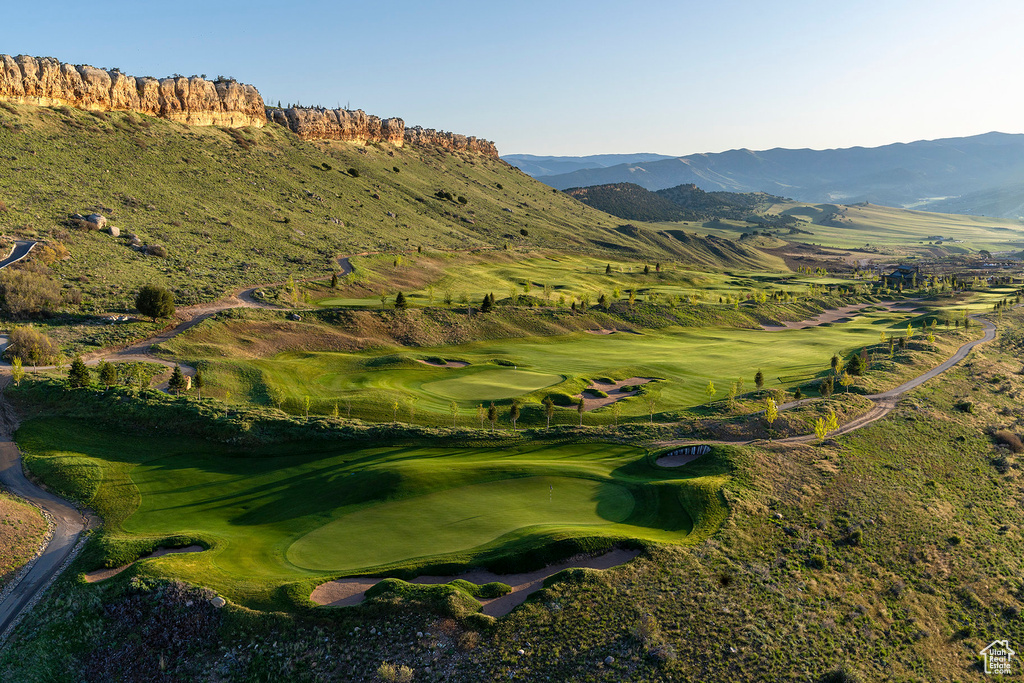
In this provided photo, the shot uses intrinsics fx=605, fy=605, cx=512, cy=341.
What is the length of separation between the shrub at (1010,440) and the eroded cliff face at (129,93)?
151578 mm

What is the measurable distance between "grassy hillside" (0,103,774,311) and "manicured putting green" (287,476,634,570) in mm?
54188

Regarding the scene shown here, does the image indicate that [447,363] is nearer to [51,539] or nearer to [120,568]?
[51,539]

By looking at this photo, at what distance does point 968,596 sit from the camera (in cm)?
3334

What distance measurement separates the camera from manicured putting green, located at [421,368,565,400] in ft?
189

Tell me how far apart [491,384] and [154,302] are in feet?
121

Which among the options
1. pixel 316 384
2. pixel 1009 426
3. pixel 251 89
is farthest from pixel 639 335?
pixel 251 89

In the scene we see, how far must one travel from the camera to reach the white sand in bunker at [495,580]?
23750 millimetres

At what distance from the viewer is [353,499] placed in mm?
32219

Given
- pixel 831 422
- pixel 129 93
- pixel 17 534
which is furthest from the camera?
pixel 129 93

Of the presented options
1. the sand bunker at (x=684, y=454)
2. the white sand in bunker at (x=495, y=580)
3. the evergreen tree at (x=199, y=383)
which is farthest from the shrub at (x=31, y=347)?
the sand bunker at (x=684, y=454)

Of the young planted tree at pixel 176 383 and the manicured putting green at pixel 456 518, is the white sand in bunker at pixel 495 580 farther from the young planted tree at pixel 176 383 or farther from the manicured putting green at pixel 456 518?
the young planted tree at pixel 176 383

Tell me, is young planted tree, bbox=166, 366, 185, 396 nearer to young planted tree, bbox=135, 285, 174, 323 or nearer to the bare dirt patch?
the bare dirt patch

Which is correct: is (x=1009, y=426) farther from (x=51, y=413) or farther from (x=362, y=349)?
(x=51, y=413)

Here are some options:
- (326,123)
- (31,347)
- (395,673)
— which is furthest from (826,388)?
(326,123)
